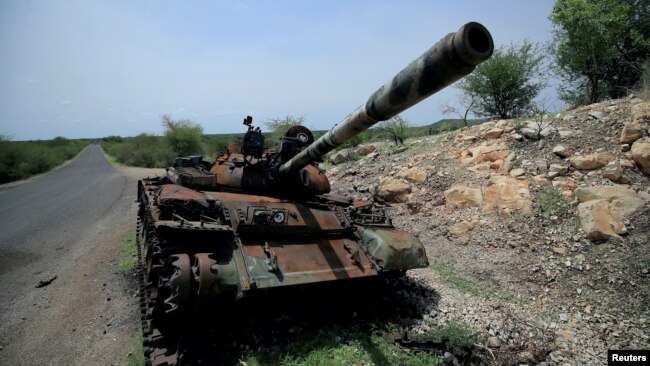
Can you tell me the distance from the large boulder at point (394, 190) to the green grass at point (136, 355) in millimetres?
7624

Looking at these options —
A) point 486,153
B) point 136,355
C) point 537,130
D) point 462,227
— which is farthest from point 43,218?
point 537,130

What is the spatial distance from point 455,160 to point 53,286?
33.4ft

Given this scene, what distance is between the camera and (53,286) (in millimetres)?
7191

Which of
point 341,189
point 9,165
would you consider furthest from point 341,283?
point 9,165

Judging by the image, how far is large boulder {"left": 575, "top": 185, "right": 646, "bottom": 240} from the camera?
6909 mm

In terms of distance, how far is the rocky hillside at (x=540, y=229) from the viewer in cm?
556

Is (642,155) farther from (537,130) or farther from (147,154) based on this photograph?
(147,154)

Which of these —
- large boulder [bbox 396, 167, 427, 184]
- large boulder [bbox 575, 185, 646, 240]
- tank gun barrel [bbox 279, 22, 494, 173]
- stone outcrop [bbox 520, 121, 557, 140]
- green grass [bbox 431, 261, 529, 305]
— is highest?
tank gun barrel [bbox 279, 22, 494, 173]

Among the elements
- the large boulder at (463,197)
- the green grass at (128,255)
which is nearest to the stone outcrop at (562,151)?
the large boulder at (463,197)

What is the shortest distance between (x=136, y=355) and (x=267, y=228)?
231cm

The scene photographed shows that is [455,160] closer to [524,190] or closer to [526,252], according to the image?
[524,190]

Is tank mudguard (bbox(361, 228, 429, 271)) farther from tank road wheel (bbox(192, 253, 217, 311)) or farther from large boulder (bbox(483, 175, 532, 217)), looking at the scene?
large boulder (bbox(483, 175, 532, 217))

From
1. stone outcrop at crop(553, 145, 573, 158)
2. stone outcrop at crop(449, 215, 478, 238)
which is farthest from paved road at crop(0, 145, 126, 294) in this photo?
stone outcrop at crop(553, 145, 573, 158)

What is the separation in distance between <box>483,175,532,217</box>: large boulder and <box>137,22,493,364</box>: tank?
3.52m
